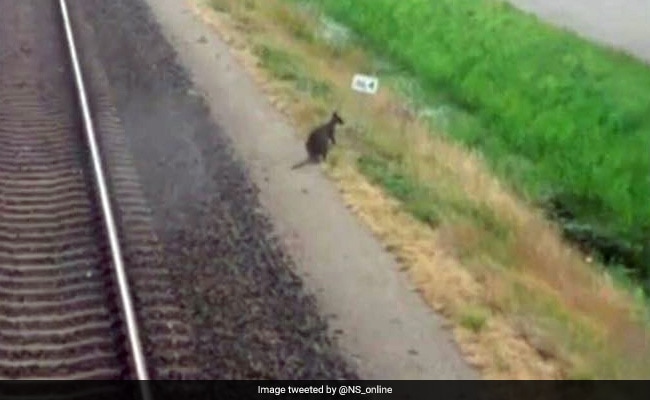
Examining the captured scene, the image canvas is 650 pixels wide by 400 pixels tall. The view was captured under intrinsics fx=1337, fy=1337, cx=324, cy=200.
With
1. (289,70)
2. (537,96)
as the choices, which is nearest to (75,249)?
(289,70)

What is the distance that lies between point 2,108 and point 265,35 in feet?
24.0

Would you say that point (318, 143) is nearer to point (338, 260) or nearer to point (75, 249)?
point (338, 260)

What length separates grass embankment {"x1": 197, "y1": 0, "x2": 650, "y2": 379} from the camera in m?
10.8

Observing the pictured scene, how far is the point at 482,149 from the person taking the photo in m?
20.5

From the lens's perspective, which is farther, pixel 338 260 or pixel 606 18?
pixel 606 18

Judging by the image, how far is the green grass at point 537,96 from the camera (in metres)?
18.5

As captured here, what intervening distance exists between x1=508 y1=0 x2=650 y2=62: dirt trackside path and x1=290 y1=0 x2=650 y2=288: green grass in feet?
3.29

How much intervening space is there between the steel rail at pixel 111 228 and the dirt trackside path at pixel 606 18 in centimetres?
1263

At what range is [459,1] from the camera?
98.4 feet

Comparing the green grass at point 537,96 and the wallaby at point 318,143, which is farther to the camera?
the green grass at point 537,96

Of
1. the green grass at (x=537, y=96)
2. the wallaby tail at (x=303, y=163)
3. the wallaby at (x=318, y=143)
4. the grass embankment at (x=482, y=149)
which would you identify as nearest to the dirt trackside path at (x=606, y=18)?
the green grass at (x=537, y=96)

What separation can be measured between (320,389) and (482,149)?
460 inches

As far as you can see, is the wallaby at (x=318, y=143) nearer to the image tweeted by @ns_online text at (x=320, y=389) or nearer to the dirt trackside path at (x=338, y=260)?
the dirt trackside path at (x=338, y=260)

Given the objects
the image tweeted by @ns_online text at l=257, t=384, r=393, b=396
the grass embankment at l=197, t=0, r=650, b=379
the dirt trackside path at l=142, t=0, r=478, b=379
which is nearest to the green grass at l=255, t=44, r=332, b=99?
the grass embankment at l=197, t=0, r=650, b=379
